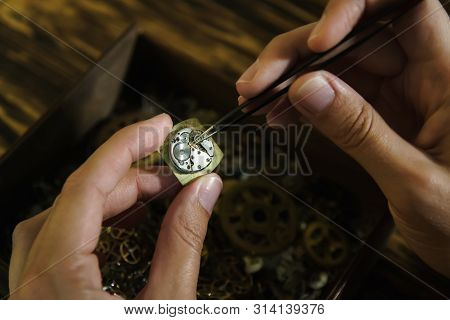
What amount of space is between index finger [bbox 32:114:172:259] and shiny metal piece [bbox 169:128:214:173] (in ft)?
0.11

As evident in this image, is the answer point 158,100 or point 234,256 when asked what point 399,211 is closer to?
point 234,256

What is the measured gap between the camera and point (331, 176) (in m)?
1.00

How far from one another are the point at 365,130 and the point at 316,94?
84mm

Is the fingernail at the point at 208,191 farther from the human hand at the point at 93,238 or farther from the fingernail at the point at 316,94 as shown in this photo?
the fingernail at the point at 316,94

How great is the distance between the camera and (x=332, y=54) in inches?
31.1

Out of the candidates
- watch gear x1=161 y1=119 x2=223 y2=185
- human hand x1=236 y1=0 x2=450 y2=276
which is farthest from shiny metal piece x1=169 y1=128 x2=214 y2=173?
human hand x1=236 y1=0 x2=450 y2=276

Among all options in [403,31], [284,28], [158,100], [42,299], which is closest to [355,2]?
[403,31]

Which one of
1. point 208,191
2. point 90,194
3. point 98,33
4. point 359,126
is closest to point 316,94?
point 359,126

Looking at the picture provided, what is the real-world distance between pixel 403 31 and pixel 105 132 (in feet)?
1.94

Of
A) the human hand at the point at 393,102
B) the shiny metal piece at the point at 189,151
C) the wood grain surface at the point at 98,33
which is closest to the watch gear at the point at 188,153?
the shiny metal piece at the point at 189,151

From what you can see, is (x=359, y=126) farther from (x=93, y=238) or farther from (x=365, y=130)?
(x=93, y=238)

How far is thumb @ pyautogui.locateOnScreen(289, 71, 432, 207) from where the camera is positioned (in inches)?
27.7

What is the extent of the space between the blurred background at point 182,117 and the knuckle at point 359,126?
0.61 ft

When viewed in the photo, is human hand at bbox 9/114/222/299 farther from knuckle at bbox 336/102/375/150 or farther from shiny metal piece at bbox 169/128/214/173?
knuckle at bbox 336/102/375/150
